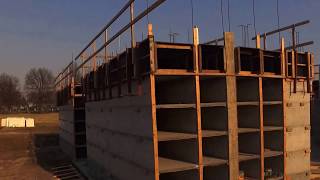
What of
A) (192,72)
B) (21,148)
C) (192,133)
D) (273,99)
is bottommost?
(21,148)

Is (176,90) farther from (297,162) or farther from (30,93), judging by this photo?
(30,93)

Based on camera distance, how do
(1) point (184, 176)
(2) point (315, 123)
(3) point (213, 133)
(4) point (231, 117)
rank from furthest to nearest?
(2) point (315, 123)
(1) point (184, 176)
(4) point (231, 117)
(3) point (213, 133)

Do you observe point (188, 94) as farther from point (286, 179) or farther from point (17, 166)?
point (17, 166)

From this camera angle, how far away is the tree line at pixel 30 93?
294 feet

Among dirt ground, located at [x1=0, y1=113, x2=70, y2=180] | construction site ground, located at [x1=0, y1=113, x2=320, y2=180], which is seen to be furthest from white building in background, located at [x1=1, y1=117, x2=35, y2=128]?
A: construction site ground, located at [x1=0, y1=113, x2=320, y2=180]

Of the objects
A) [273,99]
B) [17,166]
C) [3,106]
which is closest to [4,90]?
[3,106]

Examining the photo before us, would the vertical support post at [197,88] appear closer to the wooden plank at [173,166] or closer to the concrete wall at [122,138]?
the wooden plank at [173,166]

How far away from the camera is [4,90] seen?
89500 millimetres

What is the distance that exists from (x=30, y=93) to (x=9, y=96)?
7398 millimetres

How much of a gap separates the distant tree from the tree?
9.22 feet

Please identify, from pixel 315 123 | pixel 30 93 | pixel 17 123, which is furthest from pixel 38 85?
pixel 315 123

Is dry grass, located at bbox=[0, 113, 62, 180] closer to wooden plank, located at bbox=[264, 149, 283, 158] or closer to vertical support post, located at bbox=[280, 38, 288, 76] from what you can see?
wooden plank, located at bbox=[264, 149, 283, 158]

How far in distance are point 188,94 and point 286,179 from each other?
13.9 ft

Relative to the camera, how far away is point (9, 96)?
293 feet
